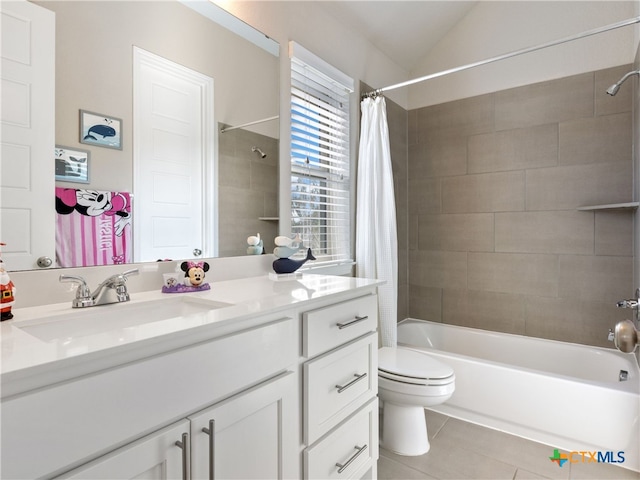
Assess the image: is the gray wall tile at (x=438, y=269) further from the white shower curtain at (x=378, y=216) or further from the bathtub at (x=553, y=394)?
the white shower curtain at (x=378, y=216)

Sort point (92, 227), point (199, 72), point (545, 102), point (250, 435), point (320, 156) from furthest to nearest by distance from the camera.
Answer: point (545, 102)
point (320, 156)
point (199, 72)
point (92, 227)
point (250, 435)

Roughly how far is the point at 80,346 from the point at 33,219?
60 centimetres

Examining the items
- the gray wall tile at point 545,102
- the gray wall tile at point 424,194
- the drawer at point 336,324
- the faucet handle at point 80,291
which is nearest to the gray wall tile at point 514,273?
the gray wall tile at point 424,194

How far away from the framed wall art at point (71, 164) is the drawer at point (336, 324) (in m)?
0.83

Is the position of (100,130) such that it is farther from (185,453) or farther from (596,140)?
(596,140)

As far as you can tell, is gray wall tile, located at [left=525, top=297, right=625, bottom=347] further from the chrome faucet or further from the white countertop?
the chrome faucet

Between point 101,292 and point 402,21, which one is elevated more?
point 402,21

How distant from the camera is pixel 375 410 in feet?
5.01

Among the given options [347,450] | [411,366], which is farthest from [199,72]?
[411,366]

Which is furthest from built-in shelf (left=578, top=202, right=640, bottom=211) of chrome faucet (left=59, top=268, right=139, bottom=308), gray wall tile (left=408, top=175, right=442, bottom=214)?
chrome faucet (left=59, top=268, right=139, bottom=308)

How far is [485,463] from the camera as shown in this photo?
1.80 m

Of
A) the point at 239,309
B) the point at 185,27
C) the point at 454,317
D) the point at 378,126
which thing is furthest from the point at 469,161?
the point at 239,309

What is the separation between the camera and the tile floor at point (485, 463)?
5.62ft

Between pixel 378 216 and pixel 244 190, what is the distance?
100cm
